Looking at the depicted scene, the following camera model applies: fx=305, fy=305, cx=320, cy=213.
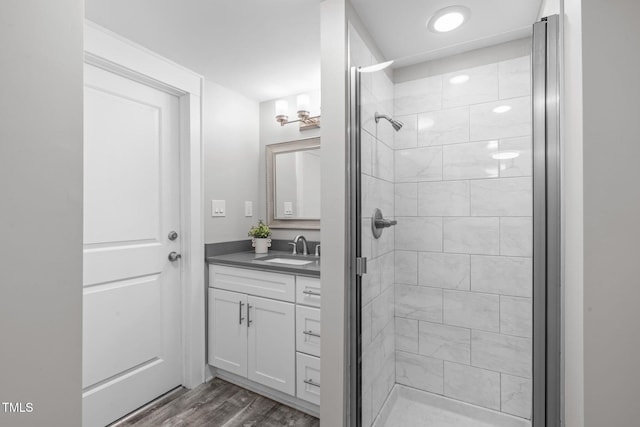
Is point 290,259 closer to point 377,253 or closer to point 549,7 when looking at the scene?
point 377,253

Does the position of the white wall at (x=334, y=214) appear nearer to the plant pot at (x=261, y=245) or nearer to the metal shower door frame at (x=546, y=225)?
the metal shower door frame at (x=546, y=225)

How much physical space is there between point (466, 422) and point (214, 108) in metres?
2.46

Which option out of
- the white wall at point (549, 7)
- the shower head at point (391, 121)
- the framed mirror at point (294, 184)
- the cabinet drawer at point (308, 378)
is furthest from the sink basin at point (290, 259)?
the white wall at point (549, 7)

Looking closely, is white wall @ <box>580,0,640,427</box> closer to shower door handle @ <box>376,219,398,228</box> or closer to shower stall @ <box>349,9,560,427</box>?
shower stall @ <box>349,9,560,427</box>

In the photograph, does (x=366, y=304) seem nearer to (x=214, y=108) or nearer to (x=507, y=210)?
(x=507, y=210)

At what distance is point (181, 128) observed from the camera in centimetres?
217

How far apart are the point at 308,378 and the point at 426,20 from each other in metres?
2.05

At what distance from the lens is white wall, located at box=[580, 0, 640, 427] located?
0.81 m

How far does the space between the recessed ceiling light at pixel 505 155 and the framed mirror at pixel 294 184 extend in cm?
144

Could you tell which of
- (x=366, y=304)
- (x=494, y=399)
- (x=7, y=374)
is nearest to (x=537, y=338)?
(x=494, y=399)

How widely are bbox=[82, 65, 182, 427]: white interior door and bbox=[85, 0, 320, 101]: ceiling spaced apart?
0.30 m

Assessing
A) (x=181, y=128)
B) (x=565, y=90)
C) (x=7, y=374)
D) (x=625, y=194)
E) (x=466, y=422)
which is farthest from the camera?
(x=181, y=128)

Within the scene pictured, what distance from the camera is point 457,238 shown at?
4.25 feet

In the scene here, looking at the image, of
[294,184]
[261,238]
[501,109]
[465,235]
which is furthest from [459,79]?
[261,238]
